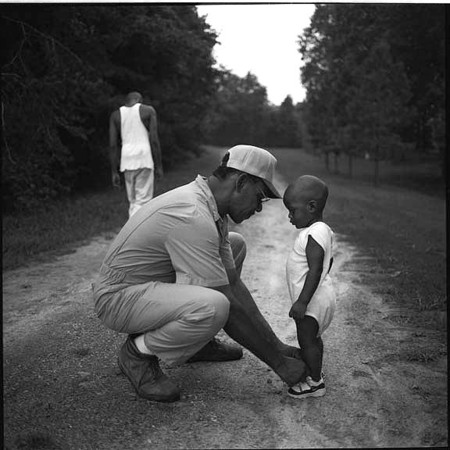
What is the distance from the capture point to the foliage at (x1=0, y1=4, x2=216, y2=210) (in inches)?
279

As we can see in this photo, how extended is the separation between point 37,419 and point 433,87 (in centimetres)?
1228

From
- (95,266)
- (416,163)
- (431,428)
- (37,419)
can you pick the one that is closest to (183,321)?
(37,419)

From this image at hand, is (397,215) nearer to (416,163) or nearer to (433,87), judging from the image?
(433,87)

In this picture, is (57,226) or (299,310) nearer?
(299,310)

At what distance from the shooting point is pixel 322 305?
2.86 m

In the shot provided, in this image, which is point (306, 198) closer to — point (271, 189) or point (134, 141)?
point (271, 189)

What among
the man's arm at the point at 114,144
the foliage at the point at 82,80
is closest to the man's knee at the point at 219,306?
the foliage at the point at 82,80

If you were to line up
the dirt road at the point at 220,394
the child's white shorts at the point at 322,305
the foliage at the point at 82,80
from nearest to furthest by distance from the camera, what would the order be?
Answer: 1. the dirt road at the point at 220,394
2. the child's white shorts at the point at 322,305
3. the foliage at the point at 82,80

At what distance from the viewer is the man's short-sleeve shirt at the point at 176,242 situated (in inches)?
104

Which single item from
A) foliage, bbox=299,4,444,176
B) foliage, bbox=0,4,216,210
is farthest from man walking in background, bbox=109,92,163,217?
foliage, bbox=299,4,444,176

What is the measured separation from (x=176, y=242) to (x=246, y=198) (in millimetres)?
426

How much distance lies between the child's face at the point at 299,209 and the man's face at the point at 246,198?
13cm

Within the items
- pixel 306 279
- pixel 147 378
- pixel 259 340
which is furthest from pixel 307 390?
pixel 147 378

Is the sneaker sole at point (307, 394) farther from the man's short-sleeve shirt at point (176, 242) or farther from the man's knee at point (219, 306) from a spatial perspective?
the man's short-sleeve shirt at point (176, 242)
